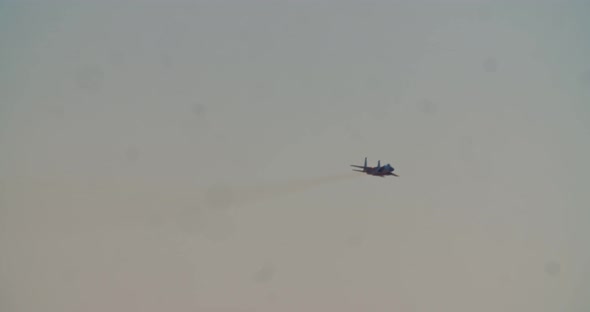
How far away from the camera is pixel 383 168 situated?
58906mm

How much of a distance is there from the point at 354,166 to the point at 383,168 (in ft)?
9.21

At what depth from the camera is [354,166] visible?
2373 inches
